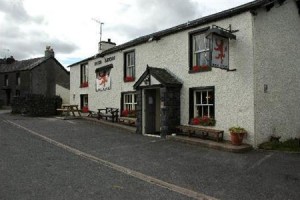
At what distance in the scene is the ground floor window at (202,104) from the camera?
13.6 m

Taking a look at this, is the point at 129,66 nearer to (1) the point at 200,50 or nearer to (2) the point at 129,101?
(2) the point at 129,101

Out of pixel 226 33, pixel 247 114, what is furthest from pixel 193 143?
pixel 226 33

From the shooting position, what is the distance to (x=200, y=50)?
14.3 meters

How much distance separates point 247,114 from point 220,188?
5611mm

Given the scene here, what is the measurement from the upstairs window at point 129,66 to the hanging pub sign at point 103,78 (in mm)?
1479

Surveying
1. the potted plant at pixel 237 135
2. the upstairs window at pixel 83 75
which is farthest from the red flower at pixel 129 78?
the potted plant at pixel 237 135

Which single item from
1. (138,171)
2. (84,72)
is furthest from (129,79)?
(138,171)

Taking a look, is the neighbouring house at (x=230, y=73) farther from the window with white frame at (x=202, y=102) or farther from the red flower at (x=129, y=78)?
the red flower at (x=129, y=78)

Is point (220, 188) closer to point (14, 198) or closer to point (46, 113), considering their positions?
point (14, 198)

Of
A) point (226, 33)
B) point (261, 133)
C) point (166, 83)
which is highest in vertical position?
point (226, 33)

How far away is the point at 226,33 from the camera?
12.0m

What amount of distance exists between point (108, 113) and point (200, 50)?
8513mm

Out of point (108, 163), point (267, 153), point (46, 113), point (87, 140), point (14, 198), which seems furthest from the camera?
point (46, 113)

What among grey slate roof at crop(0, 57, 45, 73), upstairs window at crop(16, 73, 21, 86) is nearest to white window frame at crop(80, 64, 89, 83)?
grey slate roof at crop(0, 57, 45, 73)
